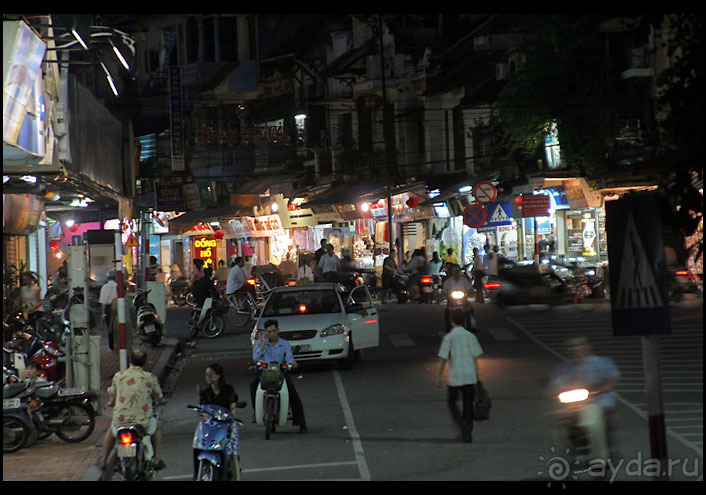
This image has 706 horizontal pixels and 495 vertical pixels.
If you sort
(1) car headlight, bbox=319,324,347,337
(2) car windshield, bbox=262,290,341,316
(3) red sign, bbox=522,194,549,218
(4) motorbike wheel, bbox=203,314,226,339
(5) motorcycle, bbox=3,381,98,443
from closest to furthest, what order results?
(5) motorcycle, bbox=3,381,98,443
(1) car headlight, bbox=319,324,347,337
(2) car windshield, bbox=262,290,341,316
(4) motorbike wheel, bbox=203,314,226,339
(3) red sign, bbox=522,194,549,218

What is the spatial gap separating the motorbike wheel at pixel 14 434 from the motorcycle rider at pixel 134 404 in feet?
6.92

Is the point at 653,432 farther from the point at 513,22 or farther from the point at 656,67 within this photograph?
the point at 513,22

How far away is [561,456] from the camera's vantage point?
9.23 metres

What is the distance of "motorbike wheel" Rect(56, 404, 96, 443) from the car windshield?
24.3 ft

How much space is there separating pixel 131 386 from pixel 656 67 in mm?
22923

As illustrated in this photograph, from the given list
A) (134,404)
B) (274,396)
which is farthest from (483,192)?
(134,404)

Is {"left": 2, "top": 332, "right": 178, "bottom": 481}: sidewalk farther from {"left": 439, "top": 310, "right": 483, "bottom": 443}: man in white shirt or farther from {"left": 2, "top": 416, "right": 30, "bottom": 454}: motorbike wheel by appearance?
{"left": 439, "top": 310, "right": 483, "bottom": 443}: man in white shirt

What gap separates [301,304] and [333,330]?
5.77 ft

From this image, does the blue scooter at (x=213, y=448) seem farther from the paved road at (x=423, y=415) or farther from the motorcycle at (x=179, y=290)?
the motorcycle at (x=179, y=290)

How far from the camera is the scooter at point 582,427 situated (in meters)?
8.65

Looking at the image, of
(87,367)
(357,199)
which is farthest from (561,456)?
(357,199)

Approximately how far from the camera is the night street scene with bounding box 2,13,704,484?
371 inches

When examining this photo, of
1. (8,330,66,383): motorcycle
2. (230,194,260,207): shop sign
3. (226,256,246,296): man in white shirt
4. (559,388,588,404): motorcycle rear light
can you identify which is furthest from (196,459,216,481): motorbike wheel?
(230,194,260,207): shop sign

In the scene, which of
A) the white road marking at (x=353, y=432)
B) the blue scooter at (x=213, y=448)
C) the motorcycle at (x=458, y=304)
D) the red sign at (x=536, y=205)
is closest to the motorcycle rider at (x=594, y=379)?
the white road marking at (x=353, y=432)
